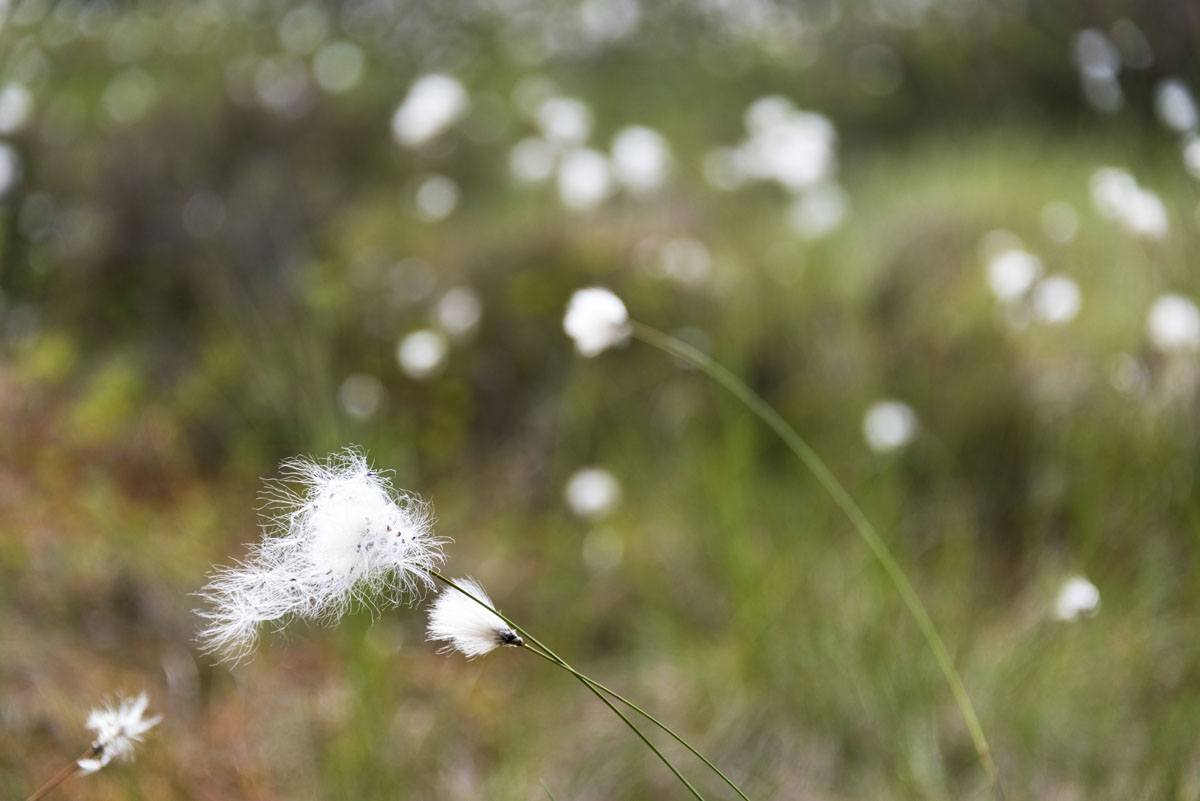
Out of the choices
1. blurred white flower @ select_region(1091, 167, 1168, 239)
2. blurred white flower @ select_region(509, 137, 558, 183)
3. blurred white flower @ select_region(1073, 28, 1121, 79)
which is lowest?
blurred white flower @ select_region(509, 137, 558, 183)

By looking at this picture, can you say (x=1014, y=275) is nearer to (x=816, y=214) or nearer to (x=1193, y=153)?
(x=1193, y=153)

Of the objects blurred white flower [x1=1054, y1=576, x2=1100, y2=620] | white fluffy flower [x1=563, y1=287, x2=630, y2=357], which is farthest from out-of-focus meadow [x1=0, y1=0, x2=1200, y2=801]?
white fluffy flower [x1=563, y1=287, x2=630, y2=357]

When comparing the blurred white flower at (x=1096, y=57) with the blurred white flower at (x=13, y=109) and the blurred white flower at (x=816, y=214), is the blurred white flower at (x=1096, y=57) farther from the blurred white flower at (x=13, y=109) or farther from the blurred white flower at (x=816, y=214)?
the blurred white flower at (x=13, y=109)

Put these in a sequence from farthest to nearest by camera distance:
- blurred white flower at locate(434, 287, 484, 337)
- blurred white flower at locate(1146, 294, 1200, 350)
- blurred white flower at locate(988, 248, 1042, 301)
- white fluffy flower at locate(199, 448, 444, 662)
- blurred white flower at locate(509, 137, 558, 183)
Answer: blurred white flower at locate(509, 137, 558, 183)
blurred white flower at locate(434, 287, 484, 337)
blurred white flower at locate(988, 248, 1042, 301)
blurred white flower at locate(1146, 294, 1200, 350)
white fluffy flower at locate(199, 448, 444, 662)

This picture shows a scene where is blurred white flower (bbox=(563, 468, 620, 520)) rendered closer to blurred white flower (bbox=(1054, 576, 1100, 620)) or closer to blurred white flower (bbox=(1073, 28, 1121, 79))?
blurred white flower (bbox=(1054, 576, 1100, 620))

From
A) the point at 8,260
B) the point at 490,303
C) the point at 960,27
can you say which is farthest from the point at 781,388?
the point at 960,27

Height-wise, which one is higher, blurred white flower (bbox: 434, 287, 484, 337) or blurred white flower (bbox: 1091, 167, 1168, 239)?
blurred white flower (bbox: 1091, 167, 1168, 239)
